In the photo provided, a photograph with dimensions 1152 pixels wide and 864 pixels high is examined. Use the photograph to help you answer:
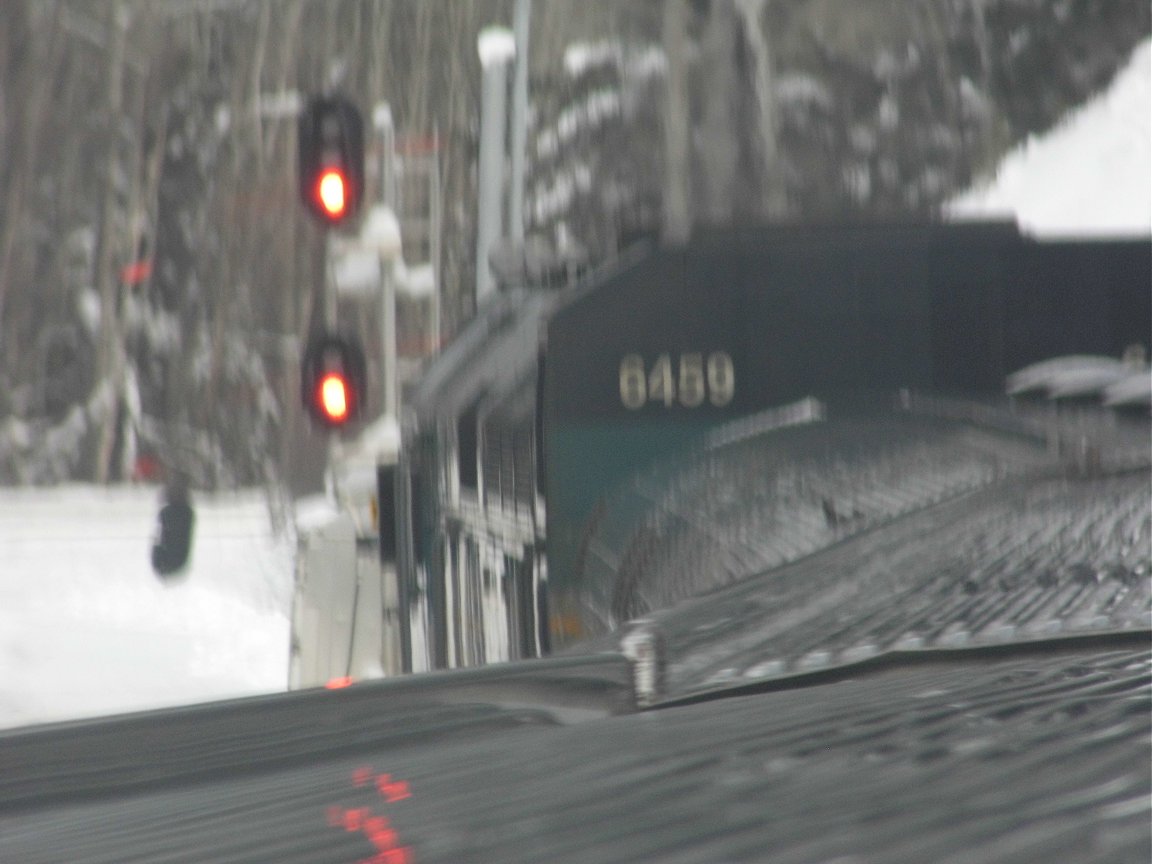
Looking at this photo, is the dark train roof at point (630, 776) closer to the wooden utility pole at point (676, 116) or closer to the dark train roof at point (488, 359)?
the dark train roof at point (488, 359)

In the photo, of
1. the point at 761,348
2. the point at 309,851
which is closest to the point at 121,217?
the point at 761,348

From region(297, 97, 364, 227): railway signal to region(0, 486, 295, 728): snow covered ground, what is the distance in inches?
136

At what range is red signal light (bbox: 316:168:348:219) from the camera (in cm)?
633

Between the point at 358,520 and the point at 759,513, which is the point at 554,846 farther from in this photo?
the point at 358,520

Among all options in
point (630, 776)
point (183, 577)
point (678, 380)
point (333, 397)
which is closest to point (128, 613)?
point (183, 577)

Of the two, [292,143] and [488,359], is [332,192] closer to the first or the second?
[488,359]

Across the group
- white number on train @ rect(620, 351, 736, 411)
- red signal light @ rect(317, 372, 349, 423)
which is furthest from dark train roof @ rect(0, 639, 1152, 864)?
red signal light @ rect(317, 372, 349, 423)

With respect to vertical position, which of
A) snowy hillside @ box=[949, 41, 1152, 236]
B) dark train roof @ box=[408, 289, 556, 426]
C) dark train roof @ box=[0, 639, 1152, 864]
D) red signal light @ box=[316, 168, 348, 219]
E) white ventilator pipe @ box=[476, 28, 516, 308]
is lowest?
dark train roof @ box=[0, 639, 1152, 864]

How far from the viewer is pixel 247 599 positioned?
1464 centimetres

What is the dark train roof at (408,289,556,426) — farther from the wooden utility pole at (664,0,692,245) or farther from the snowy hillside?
the wooden utility pole at (664,0,692,245)

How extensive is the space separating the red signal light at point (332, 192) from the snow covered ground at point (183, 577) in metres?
2.72

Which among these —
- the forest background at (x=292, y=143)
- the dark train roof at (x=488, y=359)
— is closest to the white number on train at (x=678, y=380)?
the dark train roof at (x=488, y=359)

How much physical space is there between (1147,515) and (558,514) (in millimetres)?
1867

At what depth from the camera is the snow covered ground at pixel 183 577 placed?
11.4 meters
